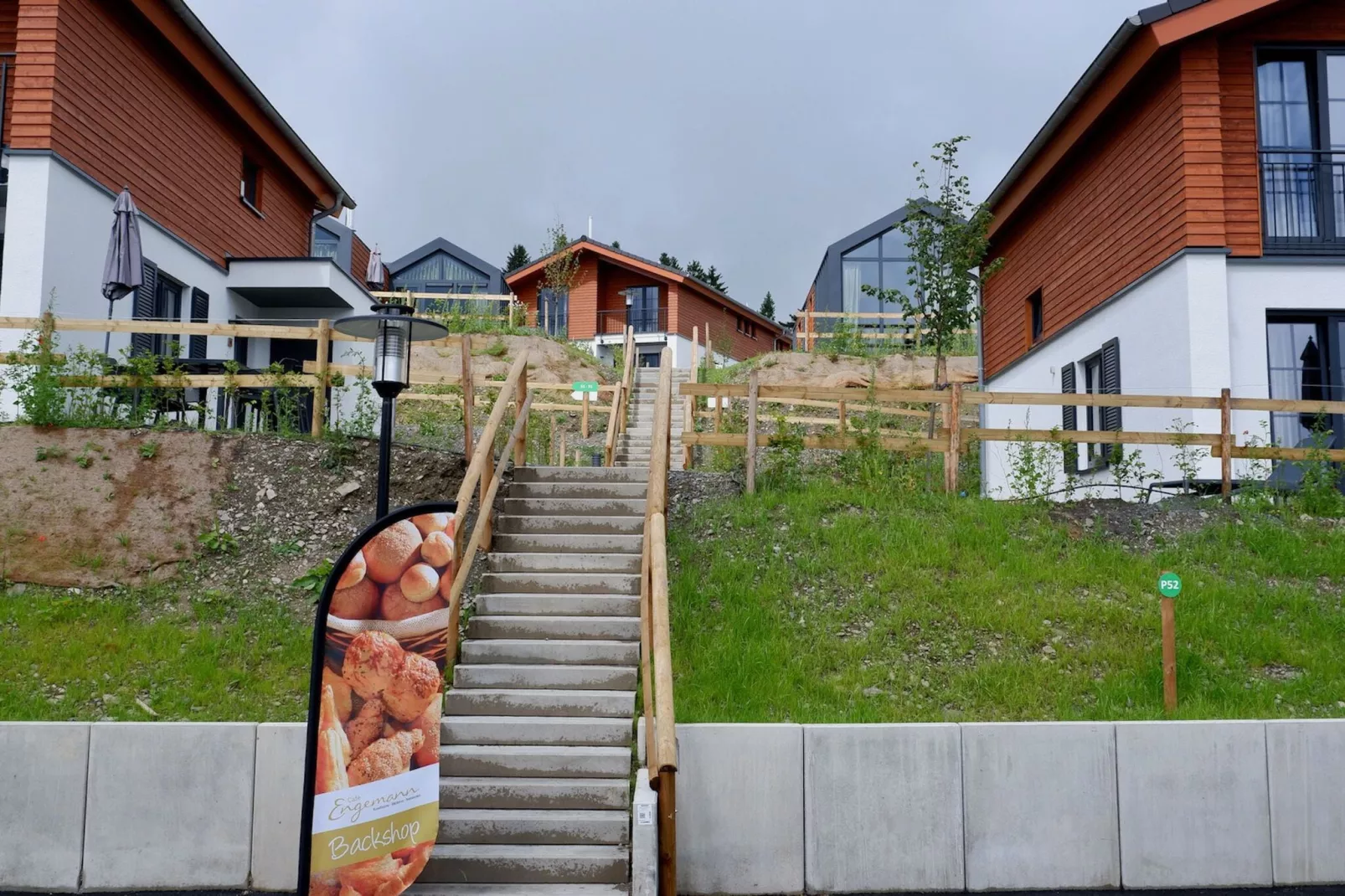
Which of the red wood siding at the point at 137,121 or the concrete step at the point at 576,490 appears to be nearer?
the concrete step at the point at 576,490

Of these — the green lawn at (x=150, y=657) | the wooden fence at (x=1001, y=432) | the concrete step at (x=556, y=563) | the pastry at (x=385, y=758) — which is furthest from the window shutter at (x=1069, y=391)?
the pastry at (x=385, y=758)

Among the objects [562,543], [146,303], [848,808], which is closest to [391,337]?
[562,543]

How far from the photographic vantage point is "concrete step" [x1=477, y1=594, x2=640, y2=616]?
310 inches

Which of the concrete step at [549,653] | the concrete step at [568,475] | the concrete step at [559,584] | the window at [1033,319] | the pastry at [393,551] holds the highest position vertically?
the window at [1033,319]

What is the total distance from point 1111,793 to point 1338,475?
6.43m

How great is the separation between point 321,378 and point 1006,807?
7.31m

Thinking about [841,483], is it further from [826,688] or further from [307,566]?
[307,566]

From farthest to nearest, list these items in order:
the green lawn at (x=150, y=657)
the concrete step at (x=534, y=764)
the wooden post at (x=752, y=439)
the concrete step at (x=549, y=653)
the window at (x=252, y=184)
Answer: the window at (x=252, y=184) → the wooden post at (x=752, y=439) → the concrete step at (x=549, y=653) → the green lawn at (x=150, y=657) → the concrete step at (x=534, y=764)

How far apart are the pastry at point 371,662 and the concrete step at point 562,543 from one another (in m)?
3.71

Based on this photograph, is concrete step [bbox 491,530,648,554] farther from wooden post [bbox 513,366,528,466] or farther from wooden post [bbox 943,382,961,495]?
wooden post [bbox 943,382,961,495]

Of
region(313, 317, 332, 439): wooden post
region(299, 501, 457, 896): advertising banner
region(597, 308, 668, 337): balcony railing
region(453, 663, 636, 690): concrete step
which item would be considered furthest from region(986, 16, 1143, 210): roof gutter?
region(597, 308, 668, 337): balcony railing

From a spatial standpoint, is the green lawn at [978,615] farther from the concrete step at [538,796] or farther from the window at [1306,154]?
the window at [1306,154]

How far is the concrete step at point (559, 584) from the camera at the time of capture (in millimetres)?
8141

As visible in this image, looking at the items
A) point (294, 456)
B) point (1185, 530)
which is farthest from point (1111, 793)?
point (294, 456)
